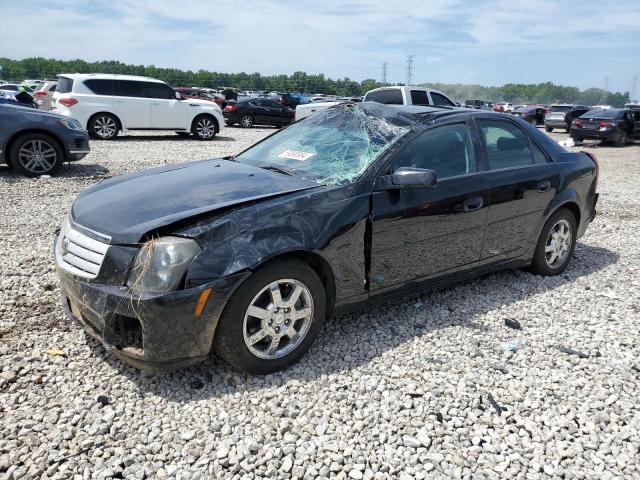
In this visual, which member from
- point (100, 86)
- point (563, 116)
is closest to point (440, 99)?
point (100, 86)

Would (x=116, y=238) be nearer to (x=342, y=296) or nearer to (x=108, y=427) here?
(x=108, y=427)

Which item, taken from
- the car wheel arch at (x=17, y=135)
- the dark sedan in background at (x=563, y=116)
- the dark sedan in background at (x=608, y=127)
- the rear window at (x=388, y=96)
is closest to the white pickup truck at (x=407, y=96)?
the rear window at (x=388, y=96)

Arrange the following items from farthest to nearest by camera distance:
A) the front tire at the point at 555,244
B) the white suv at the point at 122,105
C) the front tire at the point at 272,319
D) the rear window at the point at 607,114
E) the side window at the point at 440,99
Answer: the rear window at the point at 607,114 < the white suv at the point at 122,105 < the side window at the point at 440,99 < the front tire at the point at 555,244 < the front tire at the point at 272,319

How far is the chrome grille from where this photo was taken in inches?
112

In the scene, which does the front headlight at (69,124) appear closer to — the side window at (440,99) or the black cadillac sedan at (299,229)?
the black cadillac sedan at (299,229)

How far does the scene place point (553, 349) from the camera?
3.59 metres

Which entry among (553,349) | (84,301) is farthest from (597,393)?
(84,301)

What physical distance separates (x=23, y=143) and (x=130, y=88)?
6470 millimetres

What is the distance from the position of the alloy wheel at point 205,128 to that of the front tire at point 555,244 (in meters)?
12.9

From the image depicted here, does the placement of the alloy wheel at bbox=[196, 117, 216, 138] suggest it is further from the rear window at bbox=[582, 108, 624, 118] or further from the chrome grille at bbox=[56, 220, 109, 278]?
the rear window at bbox=[582, 108, 624, 118]

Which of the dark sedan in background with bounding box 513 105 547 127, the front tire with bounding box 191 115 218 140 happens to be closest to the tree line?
the dark sedan in background with bounding box 513 105 547 127

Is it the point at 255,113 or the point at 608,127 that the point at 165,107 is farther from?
the point at 608,127

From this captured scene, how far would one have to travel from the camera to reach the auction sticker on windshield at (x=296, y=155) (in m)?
3.83

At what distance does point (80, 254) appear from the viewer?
2.97 metres
